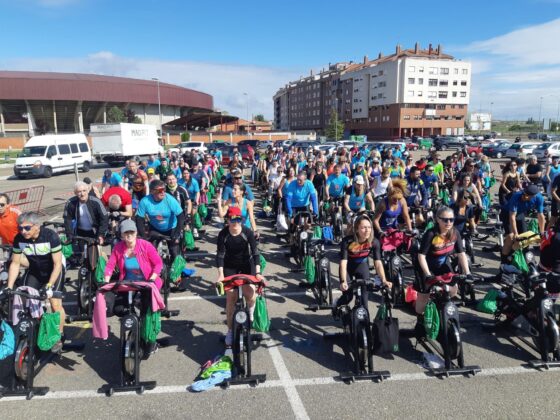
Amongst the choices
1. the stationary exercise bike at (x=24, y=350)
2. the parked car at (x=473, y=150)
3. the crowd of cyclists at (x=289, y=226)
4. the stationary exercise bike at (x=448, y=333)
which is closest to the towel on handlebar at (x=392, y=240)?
the crowd of cyclists at (x=289, y=226)

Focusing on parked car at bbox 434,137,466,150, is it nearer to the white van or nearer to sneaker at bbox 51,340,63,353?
the white van

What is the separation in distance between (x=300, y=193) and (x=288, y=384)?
4839 millimetres

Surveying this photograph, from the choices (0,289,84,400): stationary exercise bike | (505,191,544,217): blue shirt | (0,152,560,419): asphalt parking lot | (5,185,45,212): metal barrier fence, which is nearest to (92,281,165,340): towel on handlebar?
(0,289,84,400): stationary exercise bike

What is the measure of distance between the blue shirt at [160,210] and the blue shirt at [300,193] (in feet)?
9.12

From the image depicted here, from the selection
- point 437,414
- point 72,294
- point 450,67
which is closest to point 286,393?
point 437,414

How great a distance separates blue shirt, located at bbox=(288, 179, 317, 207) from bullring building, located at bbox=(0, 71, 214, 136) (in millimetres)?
58552

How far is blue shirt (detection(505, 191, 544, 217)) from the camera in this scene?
7.52 meters

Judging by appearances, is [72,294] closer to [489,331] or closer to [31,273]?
[31,273]

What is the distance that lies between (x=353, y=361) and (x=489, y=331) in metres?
2.10

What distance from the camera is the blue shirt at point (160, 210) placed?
6648 mm

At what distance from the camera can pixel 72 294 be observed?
7016mm

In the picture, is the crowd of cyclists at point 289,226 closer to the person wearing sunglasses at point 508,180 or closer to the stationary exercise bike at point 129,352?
the person wearing sunglasses at point 508,180

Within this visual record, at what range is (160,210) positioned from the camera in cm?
666

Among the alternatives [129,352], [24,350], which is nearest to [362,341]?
[129,352]
